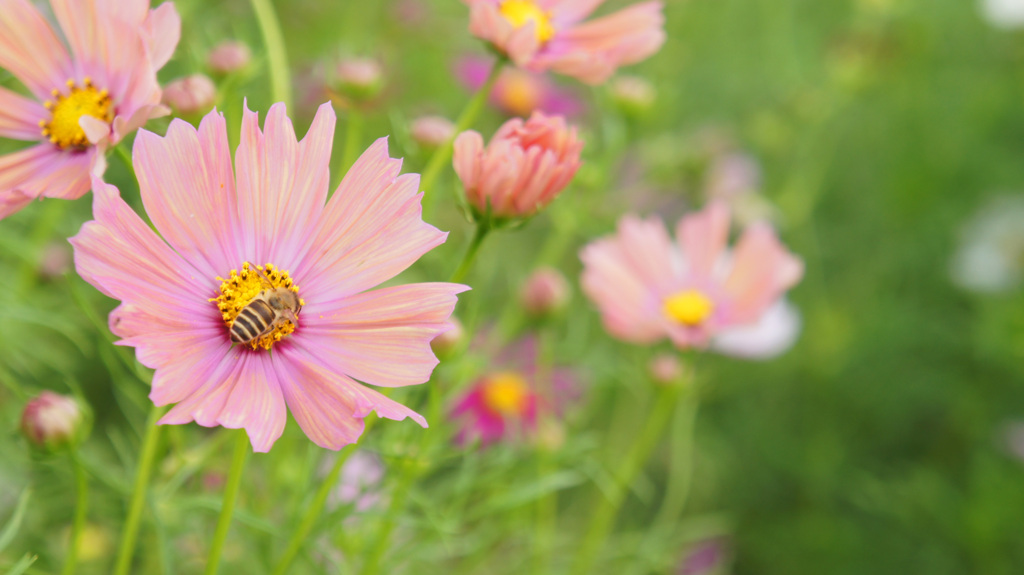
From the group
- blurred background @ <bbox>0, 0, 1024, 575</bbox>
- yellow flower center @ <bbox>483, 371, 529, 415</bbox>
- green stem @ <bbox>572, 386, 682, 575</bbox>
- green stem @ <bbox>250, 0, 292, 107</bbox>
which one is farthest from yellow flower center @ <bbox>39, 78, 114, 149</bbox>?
yellow flower center @ <bbox>483, 371, 529, 415</bbox>

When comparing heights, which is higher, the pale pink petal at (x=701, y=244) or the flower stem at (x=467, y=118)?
the flower stem at (x=467, y=118)

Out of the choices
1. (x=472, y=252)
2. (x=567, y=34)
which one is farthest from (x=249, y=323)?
(x=567, y=34)

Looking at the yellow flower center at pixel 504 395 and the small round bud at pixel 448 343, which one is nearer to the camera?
the small round bud at pixel 448 343

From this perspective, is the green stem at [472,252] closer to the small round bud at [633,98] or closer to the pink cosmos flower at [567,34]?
the pink cosmos flower at [567,34]

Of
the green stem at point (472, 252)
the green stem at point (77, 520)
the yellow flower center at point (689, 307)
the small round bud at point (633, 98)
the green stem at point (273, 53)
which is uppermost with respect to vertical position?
the small round bud at point (633, 98)

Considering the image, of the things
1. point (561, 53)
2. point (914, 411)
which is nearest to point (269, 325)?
point (561, 53)

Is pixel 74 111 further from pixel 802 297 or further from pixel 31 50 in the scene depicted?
pixel 802 297

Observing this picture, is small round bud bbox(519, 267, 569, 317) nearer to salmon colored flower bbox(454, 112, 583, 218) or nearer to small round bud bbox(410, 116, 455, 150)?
small round bud bbox(410, 116, 455, 150)


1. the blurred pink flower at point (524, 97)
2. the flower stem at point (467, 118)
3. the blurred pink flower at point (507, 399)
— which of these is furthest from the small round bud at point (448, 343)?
the blurred pink flower at point (524, 97)
